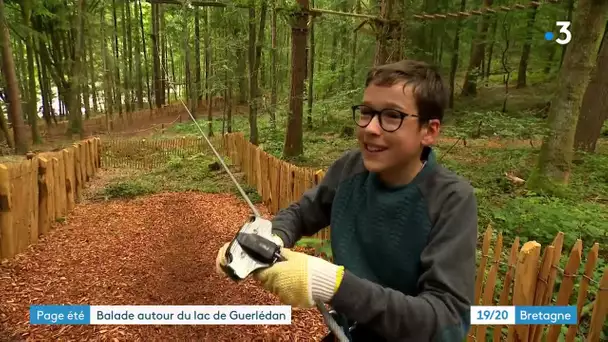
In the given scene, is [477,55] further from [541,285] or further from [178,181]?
[541,285]

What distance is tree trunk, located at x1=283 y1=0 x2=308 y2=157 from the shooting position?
9.76 metres

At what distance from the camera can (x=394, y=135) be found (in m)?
1.47

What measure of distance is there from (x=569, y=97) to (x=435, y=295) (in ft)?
24.8

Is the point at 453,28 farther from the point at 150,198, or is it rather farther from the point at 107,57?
the point at 107,57

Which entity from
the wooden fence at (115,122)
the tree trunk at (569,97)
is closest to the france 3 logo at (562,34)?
the tree trunk at (569,97)

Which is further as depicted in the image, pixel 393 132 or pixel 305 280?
pixel 393 132

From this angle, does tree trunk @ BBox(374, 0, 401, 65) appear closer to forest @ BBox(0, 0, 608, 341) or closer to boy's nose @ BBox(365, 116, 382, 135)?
forest @ BBox(0, 0, 608, 341)

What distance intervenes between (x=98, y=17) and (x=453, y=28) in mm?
23409

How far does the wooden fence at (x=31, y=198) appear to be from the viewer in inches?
197

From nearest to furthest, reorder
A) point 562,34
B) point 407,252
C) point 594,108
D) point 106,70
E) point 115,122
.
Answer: point 407,252 < point 594,108 < point 562,34 < point 106,70 < point 115,122

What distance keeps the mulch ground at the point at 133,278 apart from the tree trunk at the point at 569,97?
5851 millimetres

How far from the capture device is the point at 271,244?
1374 millimetres

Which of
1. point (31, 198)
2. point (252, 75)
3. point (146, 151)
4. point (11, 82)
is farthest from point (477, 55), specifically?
point (31, 198)

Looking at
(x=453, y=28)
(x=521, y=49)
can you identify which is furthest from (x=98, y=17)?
(x=521, y=49)
